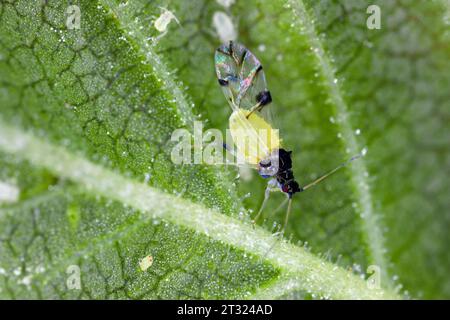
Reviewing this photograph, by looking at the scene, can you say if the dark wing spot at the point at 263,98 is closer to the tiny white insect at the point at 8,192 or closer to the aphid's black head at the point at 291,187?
the aphid's black head at the point at 291,187

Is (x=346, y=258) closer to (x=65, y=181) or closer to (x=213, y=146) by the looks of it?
(x=213, y=146)

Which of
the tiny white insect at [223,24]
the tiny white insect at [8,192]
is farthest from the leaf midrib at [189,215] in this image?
the tiny white insect at [223,24]

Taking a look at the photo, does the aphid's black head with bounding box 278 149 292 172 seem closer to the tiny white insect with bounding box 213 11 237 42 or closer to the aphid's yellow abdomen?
the aphid's yellow abdomen

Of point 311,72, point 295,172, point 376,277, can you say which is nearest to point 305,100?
point 311,72

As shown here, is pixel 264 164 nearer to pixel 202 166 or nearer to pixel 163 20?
pixel 202 166

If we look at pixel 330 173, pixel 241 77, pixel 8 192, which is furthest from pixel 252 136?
pixel 8 192

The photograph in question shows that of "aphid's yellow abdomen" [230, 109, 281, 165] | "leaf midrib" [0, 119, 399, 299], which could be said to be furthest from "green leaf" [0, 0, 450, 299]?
"aphid's yellow abdomen" [230, 109, 281, 165]

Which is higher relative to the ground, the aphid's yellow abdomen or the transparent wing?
the transparent wing
